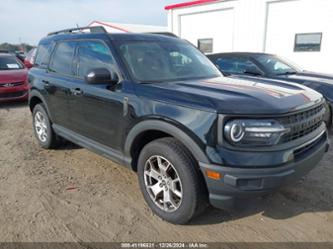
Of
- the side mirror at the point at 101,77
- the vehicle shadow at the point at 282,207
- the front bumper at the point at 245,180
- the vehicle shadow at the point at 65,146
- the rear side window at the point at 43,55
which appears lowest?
the vehicle shadow at the point at 282,207

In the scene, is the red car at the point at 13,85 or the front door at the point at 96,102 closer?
the front door at the point at 96,102

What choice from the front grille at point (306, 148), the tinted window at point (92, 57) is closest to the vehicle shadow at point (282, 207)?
the front grille at point (306, 148)

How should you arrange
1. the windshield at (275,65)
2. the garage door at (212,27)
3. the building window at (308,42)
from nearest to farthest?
the windshield at (275,65), the building window at (308,42), the garage door at (212,27)

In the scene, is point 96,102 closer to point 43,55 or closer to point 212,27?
point 43,55

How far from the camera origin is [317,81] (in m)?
5.93

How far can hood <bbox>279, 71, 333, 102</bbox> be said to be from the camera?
577cm

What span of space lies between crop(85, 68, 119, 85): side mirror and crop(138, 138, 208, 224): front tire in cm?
86

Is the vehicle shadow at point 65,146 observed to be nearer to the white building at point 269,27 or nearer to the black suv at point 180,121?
the black suv at point 180,121

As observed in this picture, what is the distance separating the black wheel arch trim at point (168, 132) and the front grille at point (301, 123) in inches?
28.2

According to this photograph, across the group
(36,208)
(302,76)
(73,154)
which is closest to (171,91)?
(36,208)

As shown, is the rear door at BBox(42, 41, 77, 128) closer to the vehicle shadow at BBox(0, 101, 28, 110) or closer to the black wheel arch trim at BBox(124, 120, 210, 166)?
the black wheel arch trim at BBox(124, 120, 210, 166)

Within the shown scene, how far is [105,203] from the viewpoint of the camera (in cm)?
335

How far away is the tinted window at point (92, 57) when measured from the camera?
3.49 meters

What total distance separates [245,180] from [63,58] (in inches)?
128
